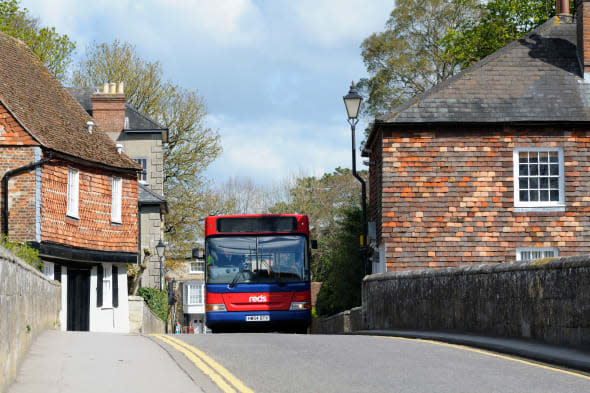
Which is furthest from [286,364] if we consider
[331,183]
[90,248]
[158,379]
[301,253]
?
[331,183]

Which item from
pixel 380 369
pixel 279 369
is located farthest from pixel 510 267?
pixel 279 369

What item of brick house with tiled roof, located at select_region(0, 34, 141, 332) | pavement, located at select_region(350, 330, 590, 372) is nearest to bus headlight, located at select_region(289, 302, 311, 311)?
pavement, located at select_region(350, 330, 590, 372)

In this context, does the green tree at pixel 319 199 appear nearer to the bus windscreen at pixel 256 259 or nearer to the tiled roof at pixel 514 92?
the tiled roof at pixel 514 92

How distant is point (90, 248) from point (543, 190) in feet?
55.1

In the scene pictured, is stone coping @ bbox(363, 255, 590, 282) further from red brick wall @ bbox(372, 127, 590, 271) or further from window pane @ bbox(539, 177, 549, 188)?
window pane @ bbox(539, 177, 549, 188)

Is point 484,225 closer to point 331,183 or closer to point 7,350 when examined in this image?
point 7,350

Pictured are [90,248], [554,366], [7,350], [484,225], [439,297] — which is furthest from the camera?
[90,248]

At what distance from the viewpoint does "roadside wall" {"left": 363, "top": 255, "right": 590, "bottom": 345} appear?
1195 cm

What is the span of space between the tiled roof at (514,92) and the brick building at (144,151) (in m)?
22.0

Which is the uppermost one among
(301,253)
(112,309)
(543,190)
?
(543,190)

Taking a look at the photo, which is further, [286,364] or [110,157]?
[110,157]

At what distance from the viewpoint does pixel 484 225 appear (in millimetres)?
25391

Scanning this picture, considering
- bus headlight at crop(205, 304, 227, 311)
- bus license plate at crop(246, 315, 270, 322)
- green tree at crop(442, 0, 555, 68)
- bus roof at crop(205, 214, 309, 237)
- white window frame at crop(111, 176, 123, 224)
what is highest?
green tree at crop(442, 0, 555, 68)

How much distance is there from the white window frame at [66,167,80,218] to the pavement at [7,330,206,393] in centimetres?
1766
